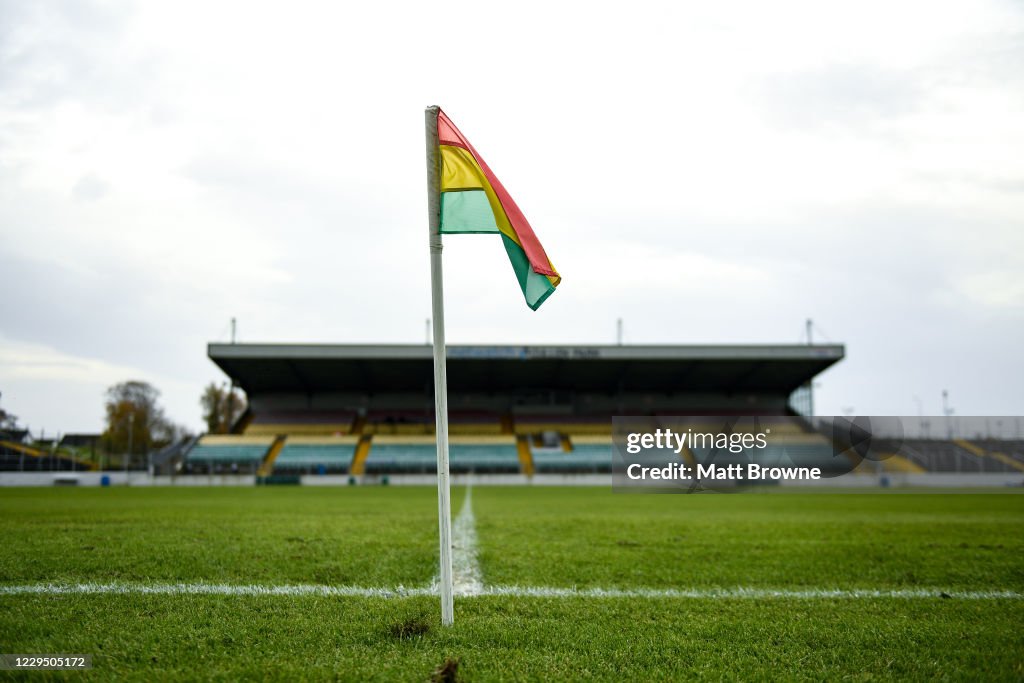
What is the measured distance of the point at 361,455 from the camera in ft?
132

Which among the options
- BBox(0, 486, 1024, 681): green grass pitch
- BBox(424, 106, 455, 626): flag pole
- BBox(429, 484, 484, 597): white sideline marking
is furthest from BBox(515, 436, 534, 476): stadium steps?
BBox(424, 106, 455, 626): flag pole

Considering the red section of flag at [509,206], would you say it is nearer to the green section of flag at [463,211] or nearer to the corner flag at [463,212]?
the corner flag at [463,212]

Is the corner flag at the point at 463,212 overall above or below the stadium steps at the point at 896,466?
above

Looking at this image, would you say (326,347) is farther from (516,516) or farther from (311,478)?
(516,516)

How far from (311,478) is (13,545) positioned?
30720 mm

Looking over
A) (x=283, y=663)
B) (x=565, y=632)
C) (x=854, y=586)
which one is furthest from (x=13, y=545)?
(x=854, y=586)

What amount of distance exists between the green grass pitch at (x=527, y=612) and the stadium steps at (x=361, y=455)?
31.1 m

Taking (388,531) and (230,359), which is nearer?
(388,531)

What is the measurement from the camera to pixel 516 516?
11.6 meters

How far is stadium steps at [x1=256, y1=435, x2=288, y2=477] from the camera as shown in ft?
124

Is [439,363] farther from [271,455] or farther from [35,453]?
[271,455]

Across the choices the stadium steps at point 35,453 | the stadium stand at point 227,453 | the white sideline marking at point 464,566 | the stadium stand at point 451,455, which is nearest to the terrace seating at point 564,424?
the stadium stand at point 451,455

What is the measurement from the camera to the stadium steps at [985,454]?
30.0m

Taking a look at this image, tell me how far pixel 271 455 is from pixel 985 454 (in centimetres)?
3452
